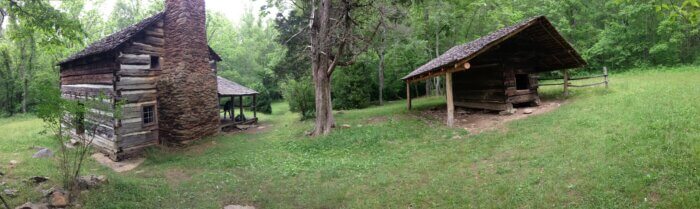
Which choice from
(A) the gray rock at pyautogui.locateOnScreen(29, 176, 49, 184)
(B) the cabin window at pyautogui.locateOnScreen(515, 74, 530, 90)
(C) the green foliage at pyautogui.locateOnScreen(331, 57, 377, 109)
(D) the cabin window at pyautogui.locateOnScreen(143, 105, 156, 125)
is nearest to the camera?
(A) the gray rock at pyautogui.locateOnScreen(29, 176, 49, 184)

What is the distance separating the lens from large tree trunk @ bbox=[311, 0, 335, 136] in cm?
1488

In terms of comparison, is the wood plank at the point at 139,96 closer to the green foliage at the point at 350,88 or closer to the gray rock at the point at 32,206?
the gray rock at the point at 32,206

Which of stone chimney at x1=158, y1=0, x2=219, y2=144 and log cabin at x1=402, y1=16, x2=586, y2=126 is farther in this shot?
stone chimney at x1=158, y1=0, x2=219, y2=144

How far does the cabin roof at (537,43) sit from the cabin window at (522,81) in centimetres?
97

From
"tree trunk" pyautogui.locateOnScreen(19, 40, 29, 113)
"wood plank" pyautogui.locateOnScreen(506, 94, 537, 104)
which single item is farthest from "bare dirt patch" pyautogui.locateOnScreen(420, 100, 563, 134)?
"tree trunk" pyautogui.locateOnScreen(19, 40, 29, 113)

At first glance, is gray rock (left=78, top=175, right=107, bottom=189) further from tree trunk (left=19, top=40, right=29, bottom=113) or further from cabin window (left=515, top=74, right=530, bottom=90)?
tree trunk (left=19, top=40, right=29, bottom=113)

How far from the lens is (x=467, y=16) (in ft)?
85.1

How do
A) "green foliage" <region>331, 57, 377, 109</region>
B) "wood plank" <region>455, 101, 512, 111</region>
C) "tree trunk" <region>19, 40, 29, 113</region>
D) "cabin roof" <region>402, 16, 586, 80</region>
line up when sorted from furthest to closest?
"tree trunk" <region>19, 40, 29, 113</region> < "green foliage" <region>331, 57, 377, 109</region> < "wood plank" <region>455, 101, 512, 111</region> < "cabin roof" <region>402, 16, 586, 80</region>

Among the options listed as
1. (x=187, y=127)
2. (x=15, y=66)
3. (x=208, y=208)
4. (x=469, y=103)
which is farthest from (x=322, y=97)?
(x=15, y=66)

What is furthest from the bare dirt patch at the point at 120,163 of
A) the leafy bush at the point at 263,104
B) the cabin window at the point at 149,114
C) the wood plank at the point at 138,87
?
the leafy bush at the point at 263,104

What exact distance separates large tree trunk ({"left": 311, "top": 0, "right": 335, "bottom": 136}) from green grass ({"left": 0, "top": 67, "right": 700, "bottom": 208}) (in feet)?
4.89

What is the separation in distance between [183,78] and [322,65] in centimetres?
569

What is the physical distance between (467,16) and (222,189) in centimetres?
2205

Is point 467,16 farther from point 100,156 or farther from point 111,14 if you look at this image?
point 111,14
